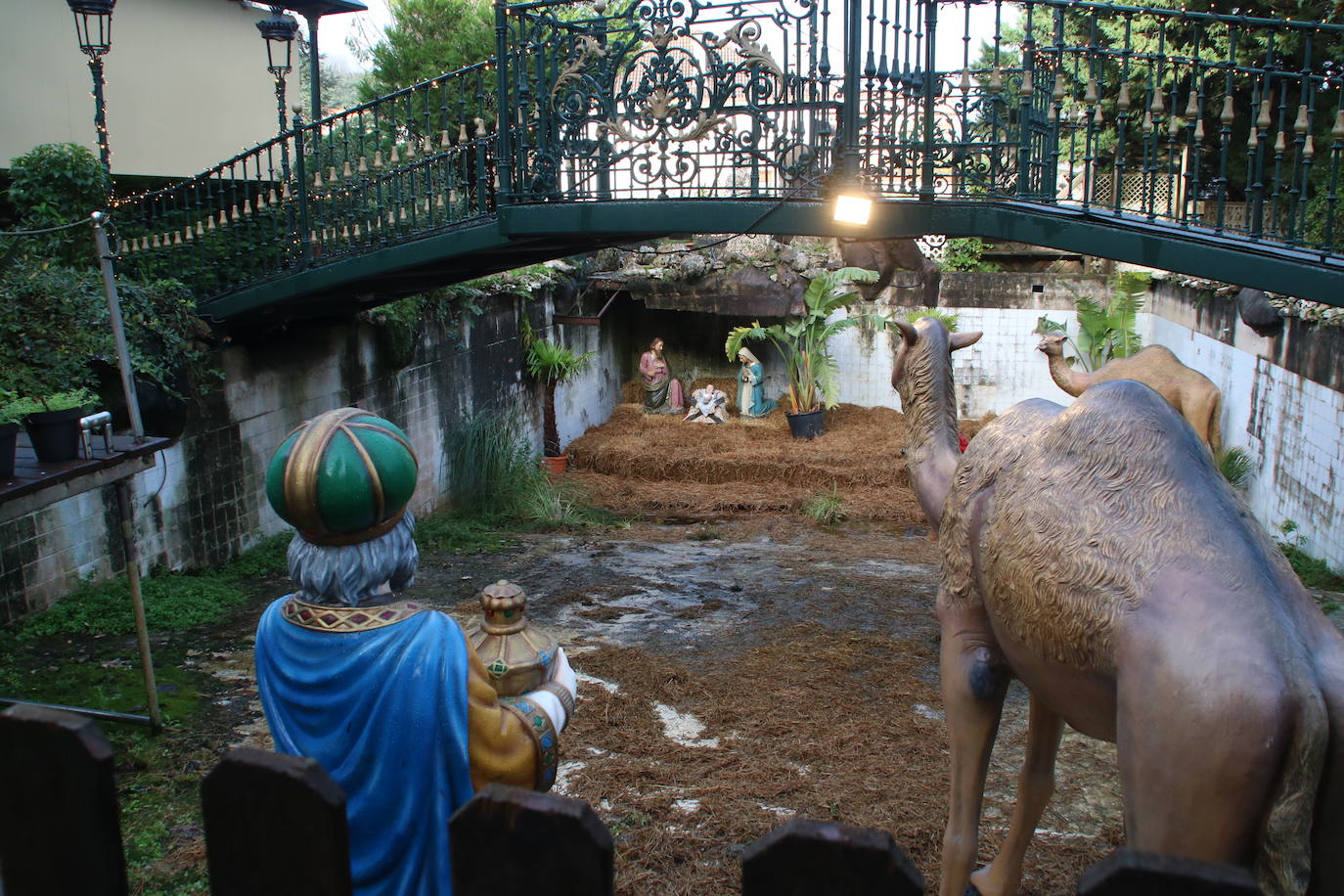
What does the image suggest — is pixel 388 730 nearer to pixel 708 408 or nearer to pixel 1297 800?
pixel 1297 800

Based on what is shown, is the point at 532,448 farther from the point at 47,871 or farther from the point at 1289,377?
the point at 47,871

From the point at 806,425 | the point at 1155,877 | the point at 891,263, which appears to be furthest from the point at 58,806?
the point at 891,263

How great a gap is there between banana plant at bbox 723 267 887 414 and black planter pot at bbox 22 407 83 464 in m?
11.6

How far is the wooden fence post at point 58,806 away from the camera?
165 centimetres

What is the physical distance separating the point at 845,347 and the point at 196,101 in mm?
10313

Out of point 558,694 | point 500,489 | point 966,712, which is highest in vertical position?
point 558,694

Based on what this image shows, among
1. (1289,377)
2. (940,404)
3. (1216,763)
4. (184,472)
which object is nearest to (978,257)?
(1289,377)

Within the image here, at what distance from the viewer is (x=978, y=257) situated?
1831cm

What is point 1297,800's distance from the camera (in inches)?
81.7

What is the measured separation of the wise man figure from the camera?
2326mm

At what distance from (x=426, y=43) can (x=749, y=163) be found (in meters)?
13.4

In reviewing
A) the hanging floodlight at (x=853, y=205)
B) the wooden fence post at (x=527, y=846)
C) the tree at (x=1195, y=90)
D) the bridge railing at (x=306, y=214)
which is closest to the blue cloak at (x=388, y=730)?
the wooden fence post at (x=527, y=846)

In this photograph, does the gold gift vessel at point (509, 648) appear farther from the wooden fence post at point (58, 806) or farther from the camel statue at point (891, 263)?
the camel statue at point (891, 263)

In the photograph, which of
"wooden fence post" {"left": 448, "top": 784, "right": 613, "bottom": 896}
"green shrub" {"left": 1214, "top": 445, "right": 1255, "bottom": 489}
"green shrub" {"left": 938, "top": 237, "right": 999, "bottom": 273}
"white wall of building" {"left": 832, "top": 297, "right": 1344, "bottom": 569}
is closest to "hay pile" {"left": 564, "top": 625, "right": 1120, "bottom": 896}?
"wooden fence post" {"left": 448, "top": 784, "right": 613, "bottom": 896}
